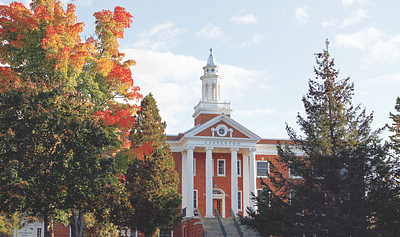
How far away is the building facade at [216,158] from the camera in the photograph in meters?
38.4

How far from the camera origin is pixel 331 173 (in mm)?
19391

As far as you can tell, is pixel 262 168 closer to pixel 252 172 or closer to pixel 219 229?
pixel 252 172

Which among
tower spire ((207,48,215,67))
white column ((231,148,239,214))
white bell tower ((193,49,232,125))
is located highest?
tower spire ((207,48,215,67))

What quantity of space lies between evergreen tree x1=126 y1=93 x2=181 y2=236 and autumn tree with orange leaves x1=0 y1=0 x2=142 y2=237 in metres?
6.96

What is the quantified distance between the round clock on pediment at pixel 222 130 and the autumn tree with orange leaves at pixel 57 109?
1849 centimetres

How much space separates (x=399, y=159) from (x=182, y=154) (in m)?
23.1

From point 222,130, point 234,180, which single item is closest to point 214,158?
point 222,130

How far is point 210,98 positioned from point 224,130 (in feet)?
19.7

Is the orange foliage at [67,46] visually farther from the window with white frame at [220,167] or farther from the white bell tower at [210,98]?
the white bell tower at [210,98]

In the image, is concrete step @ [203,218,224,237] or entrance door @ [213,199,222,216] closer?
concrete step @ [203,218,224,237]

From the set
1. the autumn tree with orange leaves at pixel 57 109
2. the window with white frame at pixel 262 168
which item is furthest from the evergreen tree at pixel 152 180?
the window with white frame at pixel 262 168

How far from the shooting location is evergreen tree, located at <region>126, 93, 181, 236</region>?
27.4 meters

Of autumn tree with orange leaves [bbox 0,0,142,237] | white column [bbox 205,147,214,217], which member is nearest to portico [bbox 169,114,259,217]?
white column [bbox 205,147,214,217]

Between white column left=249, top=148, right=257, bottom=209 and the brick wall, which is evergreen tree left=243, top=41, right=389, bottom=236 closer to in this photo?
white column left=249, top=148, right=257, bottom=209
